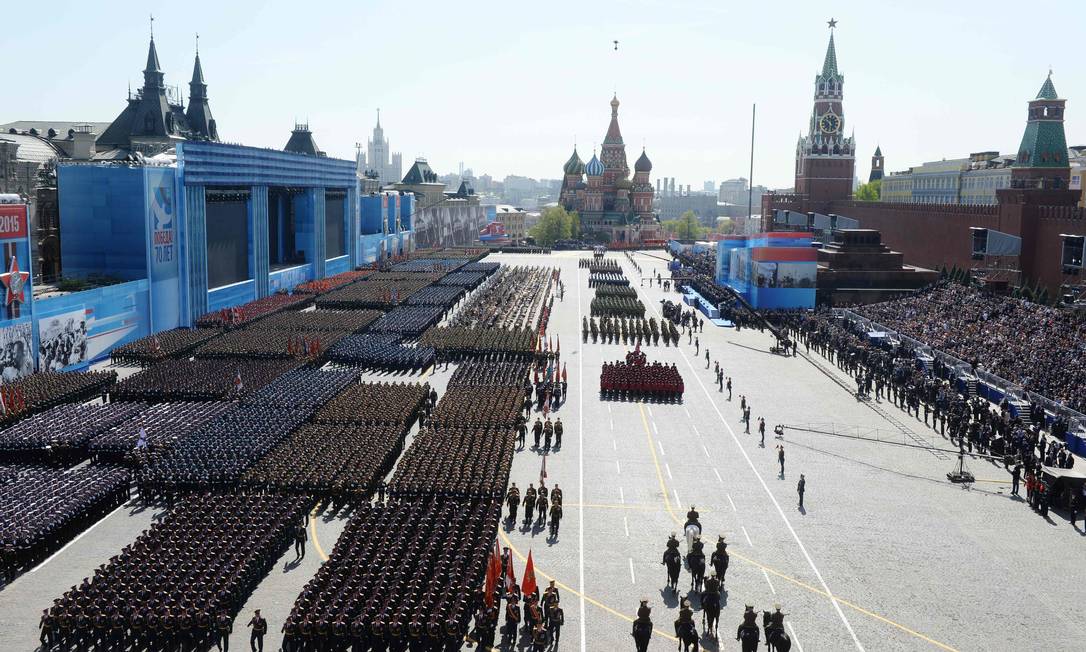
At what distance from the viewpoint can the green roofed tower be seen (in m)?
58.0

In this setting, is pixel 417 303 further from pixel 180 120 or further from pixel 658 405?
pixel 180 120

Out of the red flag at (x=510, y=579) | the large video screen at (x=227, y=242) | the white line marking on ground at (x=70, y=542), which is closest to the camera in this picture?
the red flag at (x=510, y=579)

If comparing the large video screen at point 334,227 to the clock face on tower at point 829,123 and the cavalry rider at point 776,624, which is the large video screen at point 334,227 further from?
Result: the cavalry rider at point 776,624

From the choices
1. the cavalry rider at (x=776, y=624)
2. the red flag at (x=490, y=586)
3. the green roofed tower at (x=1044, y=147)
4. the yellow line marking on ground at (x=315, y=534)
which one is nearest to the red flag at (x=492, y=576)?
the red flag at (x=490, y=586)

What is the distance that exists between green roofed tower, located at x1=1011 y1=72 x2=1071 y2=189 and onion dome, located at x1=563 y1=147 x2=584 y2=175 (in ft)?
310

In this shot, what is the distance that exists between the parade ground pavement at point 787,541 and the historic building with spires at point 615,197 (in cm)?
10783

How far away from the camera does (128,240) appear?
45938 mm

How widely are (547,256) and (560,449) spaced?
3489 inches

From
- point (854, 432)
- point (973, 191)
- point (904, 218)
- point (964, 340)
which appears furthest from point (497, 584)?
point (973, 191)

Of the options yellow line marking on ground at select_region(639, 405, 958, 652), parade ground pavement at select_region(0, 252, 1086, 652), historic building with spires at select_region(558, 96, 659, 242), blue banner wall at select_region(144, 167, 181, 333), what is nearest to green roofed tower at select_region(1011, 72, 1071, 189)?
parade ground pavement at select_region(0, 252, 1086, 652)

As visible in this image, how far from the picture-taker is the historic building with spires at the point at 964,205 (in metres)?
49.8

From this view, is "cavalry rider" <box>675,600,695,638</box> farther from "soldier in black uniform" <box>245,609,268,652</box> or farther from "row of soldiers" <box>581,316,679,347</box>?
"row of soldiers" <box>581,316,679,347</box>

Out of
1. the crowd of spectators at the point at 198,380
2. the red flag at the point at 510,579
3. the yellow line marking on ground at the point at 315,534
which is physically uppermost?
the crowd of spectators at the point at 198,380

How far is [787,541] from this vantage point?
2175 cm
